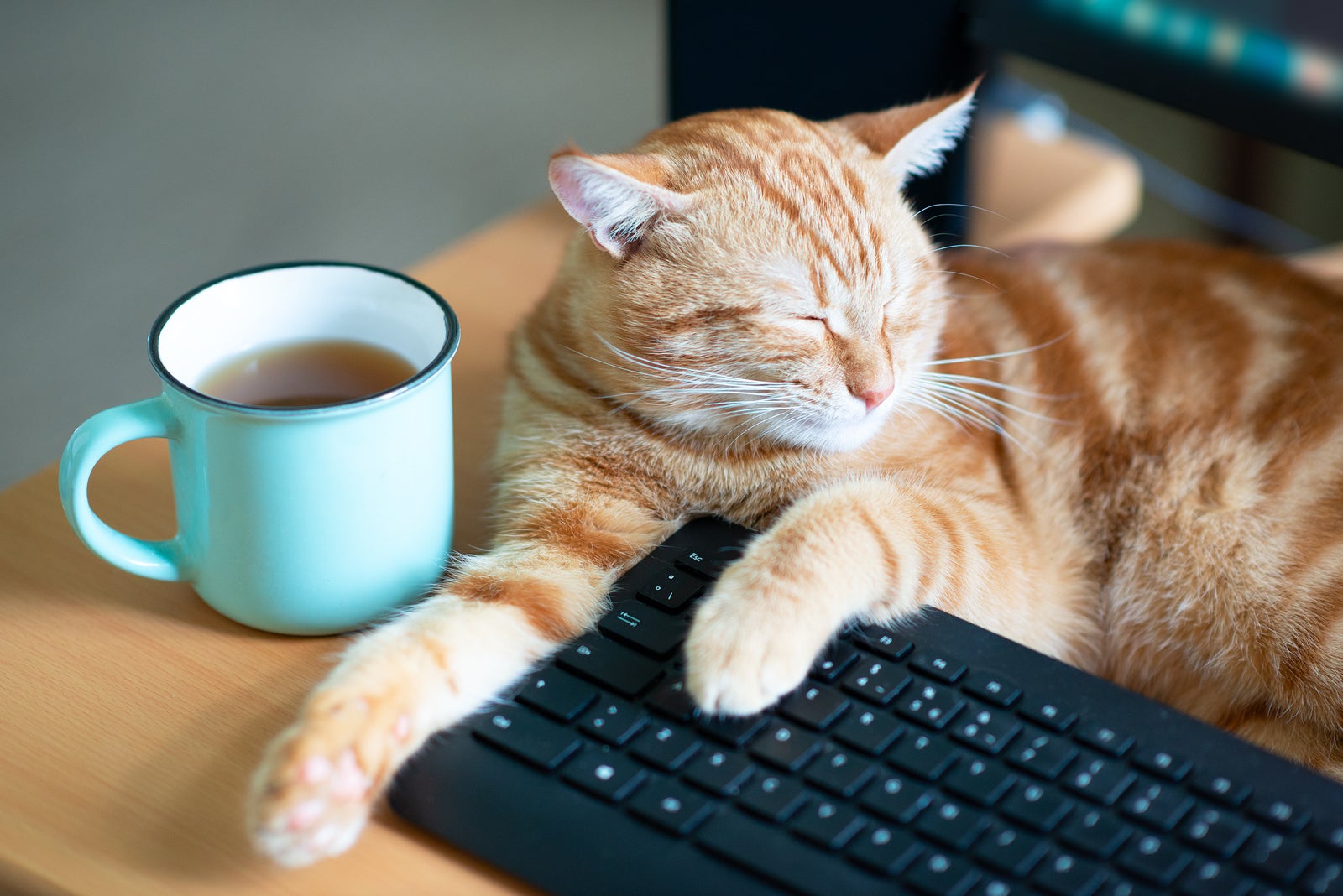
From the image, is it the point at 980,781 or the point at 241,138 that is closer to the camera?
the point at 980,781

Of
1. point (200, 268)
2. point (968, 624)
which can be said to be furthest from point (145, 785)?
point (200, 268)

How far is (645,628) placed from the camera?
2.42ft

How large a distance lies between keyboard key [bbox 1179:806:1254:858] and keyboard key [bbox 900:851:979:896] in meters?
0.12

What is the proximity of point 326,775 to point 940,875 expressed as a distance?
320mm

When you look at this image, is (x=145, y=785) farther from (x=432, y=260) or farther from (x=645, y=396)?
(x=432, y=260)

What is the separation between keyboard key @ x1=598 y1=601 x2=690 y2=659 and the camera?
72 centimetres

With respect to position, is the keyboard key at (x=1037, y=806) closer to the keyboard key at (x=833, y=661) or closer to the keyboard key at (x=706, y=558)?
the keyboard key at (x=833, y=661)

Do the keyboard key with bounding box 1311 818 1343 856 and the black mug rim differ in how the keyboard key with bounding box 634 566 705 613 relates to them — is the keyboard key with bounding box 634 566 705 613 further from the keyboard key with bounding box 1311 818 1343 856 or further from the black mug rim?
the keyboard key with bounding box 1311 818 1343 856

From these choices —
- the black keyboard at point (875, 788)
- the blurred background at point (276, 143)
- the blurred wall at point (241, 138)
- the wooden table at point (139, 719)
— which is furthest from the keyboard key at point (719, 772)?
the blurred wall at point (241, 138)

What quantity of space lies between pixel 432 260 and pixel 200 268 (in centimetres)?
134

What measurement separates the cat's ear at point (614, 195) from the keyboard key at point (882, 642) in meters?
0.32

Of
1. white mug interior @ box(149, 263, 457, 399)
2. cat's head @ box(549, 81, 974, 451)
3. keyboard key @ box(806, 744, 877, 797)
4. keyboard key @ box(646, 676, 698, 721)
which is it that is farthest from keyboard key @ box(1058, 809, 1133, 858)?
white mug interior @ box(149, 263, 457, 399)

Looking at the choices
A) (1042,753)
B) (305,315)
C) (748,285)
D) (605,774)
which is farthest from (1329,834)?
(305,315)

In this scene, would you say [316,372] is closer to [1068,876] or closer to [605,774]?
[605,774]
